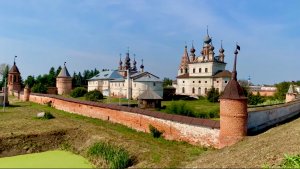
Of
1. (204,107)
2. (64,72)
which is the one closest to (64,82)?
(64,72)

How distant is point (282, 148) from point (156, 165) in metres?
3.70

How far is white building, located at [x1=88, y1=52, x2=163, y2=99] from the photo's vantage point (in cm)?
4197

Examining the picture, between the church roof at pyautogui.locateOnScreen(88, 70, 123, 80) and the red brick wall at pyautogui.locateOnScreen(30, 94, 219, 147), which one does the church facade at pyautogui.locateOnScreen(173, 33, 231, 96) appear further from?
Answer: the red brick wall at pyautogui.locateOnScreen(30, 94, 219, 147)

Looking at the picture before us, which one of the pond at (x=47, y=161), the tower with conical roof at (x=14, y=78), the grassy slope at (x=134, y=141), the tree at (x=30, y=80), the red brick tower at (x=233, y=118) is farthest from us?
the tree at (x=30, y=80)

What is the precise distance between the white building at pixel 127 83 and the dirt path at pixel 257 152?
103 feet

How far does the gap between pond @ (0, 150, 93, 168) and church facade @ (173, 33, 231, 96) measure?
33886 millimetres

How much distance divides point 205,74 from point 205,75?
0.17 meters

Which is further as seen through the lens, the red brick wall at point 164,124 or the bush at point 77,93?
the bush at point 77,93

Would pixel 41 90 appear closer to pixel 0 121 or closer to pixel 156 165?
pixel 0 121

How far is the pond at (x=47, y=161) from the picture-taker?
10336 mm

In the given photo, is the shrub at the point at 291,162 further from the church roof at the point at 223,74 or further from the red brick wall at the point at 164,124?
the church roof at the point at 223,74

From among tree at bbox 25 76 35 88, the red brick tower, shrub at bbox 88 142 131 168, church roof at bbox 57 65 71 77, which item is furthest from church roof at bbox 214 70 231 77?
tree at bbox 25 76 35 88

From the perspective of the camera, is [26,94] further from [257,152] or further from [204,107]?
[257,152]

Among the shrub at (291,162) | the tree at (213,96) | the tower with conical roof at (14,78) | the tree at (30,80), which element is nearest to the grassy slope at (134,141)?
the shrub at (291,162)
